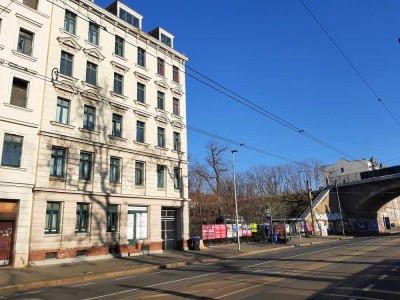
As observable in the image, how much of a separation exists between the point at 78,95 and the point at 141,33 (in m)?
9.20

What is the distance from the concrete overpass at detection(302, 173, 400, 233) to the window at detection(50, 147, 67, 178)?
41852mm

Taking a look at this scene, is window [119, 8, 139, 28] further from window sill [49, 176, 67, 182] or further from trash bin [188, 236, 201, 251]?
trash bin [188, 236, 201, 251]

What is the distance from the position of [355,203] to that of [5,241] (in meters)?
65.2

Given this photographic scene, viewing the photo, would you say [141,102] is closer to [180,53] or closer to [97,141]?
[97,141]

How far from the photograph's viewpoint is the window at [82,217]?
23.0 meters

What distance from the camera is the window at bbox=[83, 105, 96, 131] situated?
24875 mm

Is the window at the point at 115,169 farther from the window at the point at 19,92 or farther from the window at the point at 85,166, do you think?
the window at the point at 19,92

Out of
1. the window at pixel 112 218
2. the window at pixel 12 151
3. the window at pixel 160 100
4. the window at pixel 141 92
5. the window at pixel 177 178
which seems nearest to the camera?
the window at pixel 12 151

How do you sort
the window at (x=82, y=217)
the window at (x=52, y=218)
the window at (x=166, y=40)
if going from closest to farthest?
the window at (x=52, y=218) → the window at (x=82, y=217) → the window at (x=166, y=40)

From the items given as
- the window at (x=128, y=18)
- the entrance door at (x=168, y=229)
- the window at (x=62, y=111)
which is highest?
the window at (x=128, y=18)

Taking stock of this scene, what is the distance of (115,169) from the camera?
2641 centimetres

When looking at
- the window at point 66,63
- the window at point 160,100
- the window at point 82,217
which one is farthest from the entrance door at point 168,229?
the window at point 66,63

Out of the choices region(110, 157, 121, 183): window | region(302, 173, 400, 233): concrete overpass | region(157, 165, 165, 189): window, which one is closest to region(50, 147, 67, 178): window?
region(110, 157, 121, 183): window

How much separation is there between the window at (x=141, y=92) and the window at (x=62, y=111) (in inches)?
280
